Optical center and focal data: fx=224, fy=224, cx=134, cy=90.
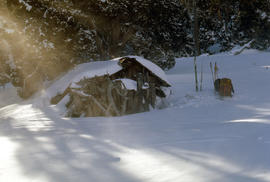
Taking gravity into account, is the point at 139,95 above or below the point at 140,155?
above

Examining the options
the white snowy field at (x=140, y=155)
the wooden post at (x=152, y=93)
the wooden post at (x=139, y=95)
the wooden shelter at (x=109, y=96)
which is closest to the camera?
the white snowy field at (x=140, y=155)

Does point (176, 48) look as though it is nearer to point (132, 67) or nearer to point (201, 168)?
point (132, 67)

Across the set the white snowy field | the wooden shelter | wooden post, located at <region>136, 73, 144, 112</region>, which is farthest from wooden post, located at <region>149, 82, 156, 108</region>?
the white snowy field

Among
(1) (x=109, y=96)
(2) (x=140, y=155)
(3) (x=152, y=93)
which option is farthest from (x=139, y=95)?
(2) (x=140, y=155)

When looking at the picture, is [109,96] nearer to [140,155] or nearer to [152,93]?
[152,93]

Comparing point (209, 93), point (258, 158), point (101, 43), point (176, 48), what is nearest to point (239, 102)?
point (209, 93)

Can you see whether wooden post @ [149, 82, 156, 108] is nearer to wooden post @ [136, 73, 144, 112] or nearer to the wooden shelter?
the wooden shelter

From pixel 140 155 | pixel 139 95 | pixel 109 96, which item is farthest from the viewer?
pixel 139 95

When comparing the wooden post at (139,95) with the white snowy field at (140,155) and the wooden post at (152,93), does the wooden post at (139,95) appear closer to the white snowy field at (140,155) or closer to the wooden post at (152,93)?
the wooden post at (152,93)

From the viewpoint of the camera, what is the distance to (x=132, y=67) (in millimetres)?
8188

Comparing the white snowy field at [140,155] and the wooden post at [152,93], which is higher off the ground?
the wooden post at [152,93]

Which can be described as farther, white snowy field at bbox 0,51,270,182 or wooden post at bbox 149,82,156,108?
wooden post at bbox 149,82,156,108

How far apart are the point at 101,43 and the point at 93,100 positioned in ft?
30.6

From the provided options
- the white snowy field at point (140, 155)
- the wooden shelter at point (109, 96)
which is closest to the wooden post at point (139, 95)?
the wooden shelter at point (109, 96)
